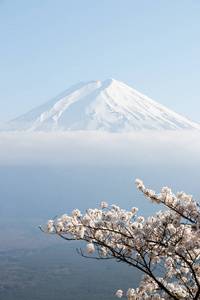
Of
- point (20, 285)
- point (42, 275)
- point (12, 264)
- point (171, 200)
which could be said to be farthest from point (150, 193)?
point (12, 264)

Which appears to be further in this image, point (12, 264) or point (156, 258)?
point (12, 264)

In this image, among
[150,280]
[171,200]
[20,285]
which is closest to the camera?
[171,200]

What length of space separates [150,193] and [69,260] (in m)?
146

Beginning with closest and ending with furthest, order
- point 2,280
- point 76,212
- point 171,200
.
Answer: point 171,200
point 76,212
point 2,280

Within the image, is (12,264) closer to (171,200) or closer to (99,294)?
(99,294)

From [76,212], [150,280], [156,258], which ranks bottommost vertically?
[150,280]

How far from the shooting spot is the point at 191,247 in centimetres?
383

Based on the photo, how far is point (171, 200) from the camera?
455 centimetres

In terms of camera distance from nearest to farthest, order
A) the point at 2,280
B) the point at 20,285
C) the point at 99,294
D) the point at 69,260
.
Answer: the point at 99,294 < the point at 20,285 < the point at 2,280 < the point at 69,260

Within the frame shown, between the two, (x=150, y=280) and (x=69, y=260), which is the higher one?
(x=150, y=280)

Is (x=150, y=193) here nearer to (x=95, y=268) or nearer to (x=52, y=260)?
(x=95, y=268)

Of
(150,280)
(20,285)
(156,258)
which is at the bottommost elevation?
(20,285)

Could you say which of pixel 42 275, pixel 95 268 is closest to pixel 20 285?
pixel 42 275

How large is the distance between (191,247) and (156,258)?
89 cm
